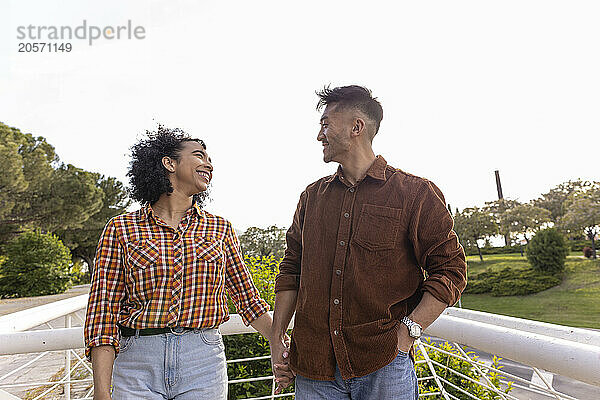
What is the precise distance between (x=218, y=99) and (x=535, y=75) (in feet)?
71.0

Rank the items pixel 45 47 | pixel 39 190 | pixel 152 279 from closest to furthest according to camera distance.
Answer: pixel 152 279
pixel 45 47
pixel 39 190

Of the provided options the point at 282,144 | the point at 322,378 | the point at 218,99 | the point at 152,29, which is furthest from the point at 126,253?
the point at 282,144

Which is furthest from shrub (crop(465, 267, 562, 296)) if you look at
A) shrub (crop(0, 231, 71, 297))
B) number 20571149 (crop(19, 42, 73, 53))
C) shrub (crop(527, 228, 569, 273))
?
number 20571149 (crop(19, 42, 73, 53))

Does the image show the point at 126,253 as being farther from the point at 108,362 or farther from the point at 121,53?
the point at 121,53

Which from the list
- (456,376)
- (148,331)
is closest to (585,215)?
(456,376)

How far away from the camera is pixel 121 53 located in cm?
719

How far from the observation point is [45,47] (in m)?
7.07

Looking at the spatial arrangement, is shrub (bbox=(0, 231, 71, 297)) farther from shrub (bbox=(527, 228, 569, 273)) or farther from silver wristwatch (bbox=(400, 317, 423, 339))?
silver wristwatch (bbox=(400, 317, 423, 339))

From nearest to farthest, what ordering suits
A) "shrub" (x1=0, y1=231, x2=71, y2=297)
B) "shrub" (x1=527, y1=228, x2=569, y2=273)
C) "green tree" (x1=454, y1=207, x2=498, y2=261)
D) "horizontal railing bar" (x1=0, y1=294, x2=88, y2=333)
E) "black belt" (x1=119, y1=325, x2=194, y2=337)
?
1. "black belt" (x1=119, y1=325, x2=194, y2=337)
2. "horizontal railing bar" (x1=0, y1=294, x2=88, y2=333)
3. "shrub" (x1=0, y1=231, x2=71, y2=297)
4. "shrub" (x1=527, y1=228, x2=569, y2=273)
5. "green tree" (x1=454, y1=207, x2=498, y2=261)

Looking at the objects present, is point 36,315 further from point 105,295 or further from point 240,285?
point 240,285

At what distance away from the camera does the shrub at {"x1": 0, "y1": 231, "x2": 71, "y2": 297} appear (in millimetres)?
15922

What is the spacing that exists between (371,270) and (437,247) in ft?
0.60

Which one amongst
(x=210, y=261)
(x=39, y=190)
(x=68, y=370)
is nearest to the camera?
(x=210, y=261)

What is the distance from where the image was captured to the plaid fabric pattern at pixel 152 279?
54.2 inches
